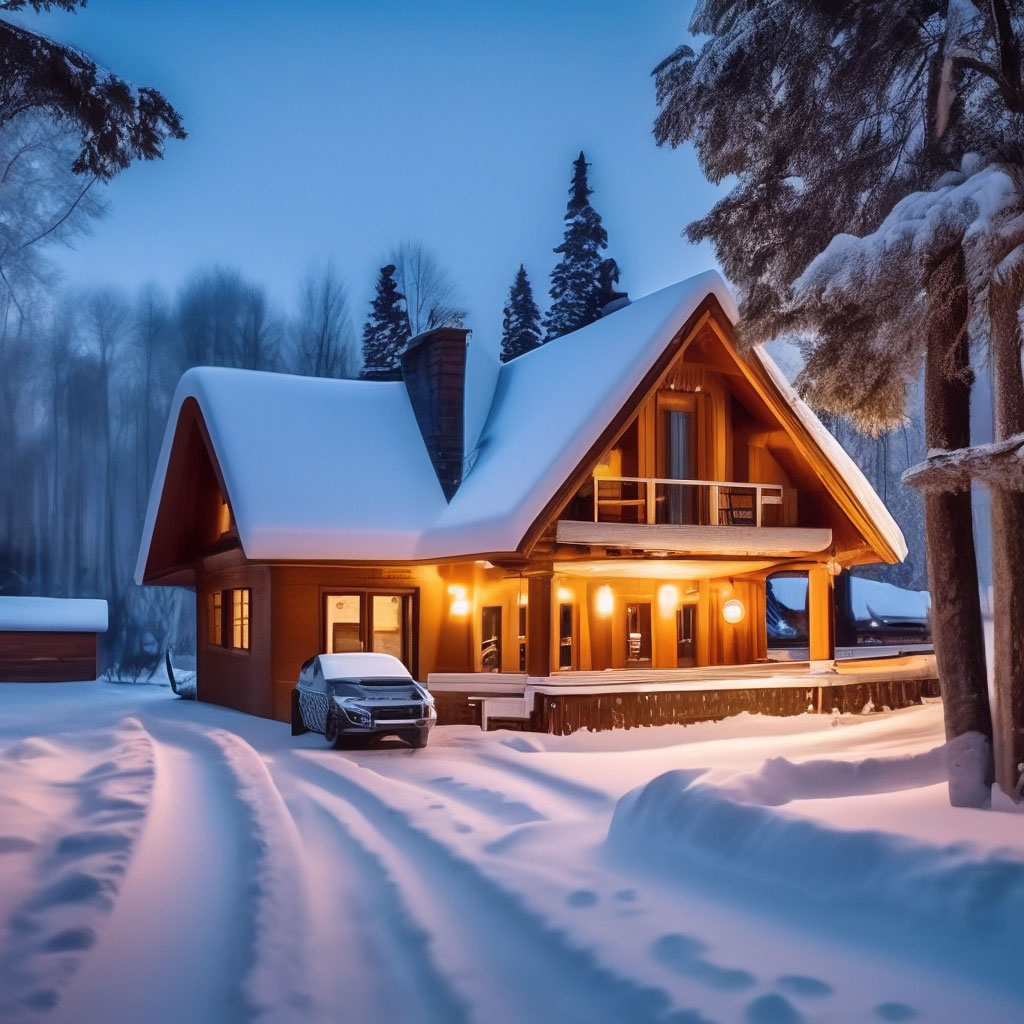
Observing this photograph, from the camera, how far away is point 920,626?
4169cm

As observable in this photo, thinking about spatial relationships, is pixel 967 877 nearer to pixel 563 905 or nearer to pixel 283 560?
pixel 563 905

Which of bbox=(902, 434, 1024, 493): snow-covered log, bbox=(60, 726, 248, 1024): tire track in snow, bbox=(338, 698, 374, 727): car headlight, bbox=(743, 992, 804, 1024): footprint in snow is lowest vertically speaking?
bbox=(743, 992, 804, 1024): footprint in snow

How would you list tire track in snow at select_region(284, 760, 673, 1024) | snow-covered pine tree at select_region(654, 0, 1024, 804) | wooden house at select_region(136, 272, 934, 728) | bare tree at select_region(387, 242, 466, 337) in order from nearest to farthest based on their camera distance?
tire track in snow at select_region(284, 760, 673, 1024)
snow-covered pine tree at select_region(654, 0, 1024, 804)
wooden house at select_region(136, 272, 934, 728)
bare tree at select_region(387, 242, 466, 337)

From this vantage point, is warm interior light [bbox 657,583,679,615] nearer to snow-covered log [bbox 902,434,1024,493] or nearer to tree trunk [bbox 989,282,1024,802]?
snow-covered log [bbox 902,434,1024,493]

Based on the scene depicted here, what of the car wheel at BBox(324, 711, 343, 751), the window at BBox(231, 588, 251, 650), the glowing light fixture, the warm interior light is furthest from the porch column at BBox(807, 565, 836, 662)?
the window at BBox(231, 588, 251, 650)

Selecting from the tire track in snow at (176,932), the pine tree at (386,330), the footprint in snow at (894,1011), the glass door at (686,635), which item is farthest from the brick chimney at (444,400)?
the pine tree at (386,330)

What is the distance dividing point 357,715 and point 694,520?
8.25 meters

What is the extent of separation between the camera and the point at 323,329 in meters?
57.0

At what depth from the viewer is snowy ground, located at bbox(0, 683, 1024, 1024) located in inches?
226

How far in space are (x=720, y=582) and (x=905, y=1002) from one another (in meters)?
19.0

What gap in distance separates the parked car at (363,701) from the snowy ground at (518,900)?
3.67 m

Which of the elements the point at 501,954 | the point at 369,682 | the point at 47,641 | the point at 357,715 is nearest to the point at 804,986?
the point at 501,954

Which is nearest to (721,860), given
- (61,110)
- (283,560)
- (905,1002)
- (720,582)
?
(905,1002)

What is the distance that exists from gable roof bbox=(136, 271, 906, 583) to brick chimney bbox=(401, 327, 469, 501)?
365mm
